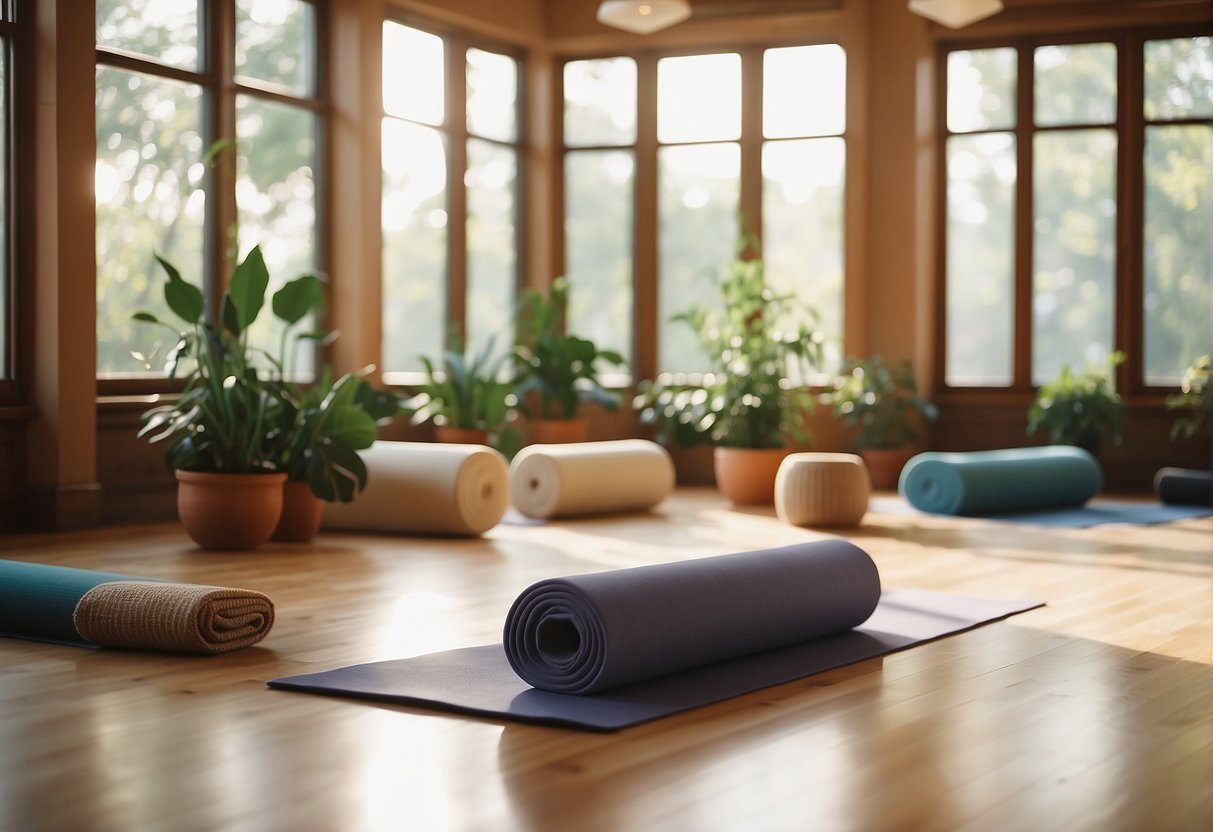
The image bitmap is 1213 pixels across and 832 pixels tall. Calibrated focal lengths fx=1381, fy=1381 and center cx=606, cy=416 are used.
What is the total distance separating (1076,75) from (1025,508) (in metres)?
3.25

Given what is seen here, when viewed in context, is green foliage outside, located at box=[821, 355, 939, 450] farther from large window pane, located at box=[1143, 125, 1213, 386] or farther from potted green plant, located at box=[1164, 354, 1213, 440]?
large window pane, located at box=[1143, 125, 1213, 386]

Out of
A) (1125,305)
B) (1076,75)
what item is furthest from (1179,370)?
(1076,75)

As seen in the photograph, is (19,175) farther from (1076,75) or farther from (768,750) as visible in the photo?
(1076,75)

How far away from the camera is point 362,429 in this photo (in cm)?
536

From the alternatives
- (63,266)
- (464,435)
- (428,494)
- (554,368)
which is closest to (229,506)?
(428,494)

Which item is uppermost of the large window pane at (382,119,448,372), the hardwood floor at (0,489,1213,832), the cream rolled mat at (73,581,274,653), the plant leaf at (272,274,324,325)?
the large window pane at (382,119,448,372)

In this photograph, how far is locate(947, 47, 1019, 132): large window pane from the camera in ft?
29.4

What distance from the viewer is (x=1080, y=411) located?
26.9 feet

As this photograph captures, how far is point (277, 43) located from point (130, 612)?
190 inches

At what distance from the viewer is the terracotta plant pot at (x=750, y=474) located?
7621 millimetres

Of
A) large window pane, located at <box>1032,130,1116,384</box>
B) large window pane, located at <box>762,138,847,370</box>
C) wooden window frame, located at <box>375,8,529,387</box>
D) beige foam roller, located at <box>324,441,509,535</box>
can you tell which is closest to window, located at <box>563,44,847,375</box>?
large window pane, located at <box>762,138,847,370</box>

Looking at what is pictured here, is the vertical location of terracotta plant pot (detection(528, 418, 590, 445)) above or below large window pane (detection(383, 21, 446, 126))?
below

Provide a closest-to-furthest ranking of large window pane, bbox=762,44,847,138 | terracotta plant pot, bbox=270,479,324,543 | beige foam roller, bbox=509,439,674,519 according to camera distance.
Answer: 1. terracotta plant pot, bbox=270,479,324,543
2. beige foam roller, bbox=509,439,674,519
3. large window pane, bbox=762,44,847,138

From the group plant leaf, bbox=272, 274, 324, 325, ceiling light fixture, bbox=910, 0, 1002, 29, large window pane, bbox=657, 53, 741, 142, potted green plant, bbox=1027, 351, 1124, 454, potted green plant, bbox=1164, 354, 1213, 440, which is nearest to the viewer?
plant leaf, bbox=272, 274, 324, 325
